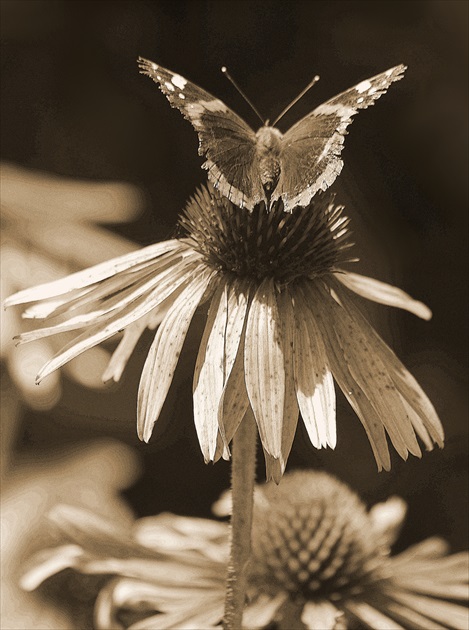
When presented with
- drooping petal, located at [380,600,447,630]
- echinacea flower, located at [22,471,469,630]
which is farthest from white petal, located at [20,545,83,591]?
drooping petal, located at [380,600,447,630]

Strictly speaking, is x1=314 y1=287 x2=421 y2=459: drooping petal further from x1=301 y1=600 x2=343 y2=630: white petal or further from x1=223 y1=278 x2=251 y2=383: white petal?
x1=301 y1=600 x2=343 y2=630: white petal

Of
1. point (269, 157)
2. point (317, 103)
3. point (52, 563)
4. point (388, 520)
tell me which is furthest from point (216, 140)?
point (317, 103)

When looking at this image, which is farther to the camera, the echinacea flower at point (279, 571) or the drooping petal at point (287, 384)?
the echinacea flower at point (279, 571)

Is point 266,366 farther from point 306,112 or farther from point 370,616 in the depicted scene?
point 306,112

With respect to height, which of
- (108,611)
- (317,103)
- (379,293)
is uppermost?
(317,103)

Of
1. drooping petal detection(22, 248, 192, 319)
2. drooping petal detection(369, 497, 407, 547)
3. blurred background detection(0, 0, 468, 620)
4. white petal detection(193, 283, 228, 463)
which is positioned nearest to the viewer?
white petal detection(193, 283, 228, 463)

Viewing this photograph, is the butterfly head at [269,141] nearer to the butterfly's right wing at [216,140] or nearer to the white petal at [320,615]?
the butterfly's right wing at [216,140]

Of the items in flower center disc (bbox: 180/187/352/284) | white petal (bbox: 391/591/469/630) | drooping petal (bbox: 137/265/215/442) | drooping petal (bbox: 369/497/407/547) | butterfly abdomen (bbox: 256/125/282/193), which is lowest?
white petal (bbox: 391/591/469/630)

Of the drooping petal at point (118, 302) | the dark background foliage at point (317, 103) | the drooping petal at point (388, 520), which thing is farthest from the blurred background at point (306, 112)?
the drooping petal at point (118, 302)
